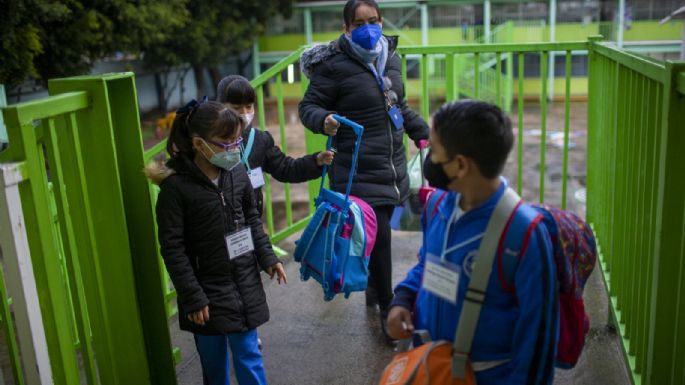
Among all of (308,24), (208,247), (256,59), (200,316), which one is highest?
(308,24)

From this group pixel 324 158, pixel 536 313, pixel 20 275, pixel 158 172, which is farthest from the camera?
pixel 324 158

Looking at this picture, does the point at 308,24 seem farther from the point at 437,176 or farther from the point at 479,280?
the point at 479,280

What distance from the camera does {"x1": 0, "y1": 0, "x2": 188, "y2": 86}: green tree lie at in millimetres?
9812

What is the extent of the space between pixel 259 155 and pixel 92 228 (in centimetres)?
135

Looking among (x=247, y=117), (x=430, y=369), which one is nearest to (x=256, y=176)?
(x=247, y=117)

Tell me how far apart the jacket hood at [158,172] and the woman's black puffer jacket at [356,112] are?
114 cm

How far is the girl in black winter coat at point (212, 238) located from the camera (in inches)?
105

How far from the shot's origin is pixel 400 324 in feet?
6.86

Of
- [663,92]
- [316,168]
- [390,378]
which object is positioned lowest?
[390,378]

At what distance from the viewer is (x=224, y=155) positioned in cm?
273

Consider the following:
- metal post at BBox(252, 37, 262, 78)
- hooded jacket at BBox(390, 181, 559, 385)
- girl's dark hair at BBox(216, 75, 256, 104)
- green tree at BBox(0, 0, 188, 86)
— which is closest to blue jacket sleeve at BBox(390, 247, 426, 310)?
hooded jacket at BBox(390, 181, 559, 385)

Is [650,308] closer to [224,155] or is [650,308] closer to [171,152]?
[224,155]

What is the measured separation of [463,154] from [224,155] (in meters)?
1.18

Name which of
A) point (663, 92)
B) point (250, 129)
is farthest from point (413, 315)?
point (250, 129)
